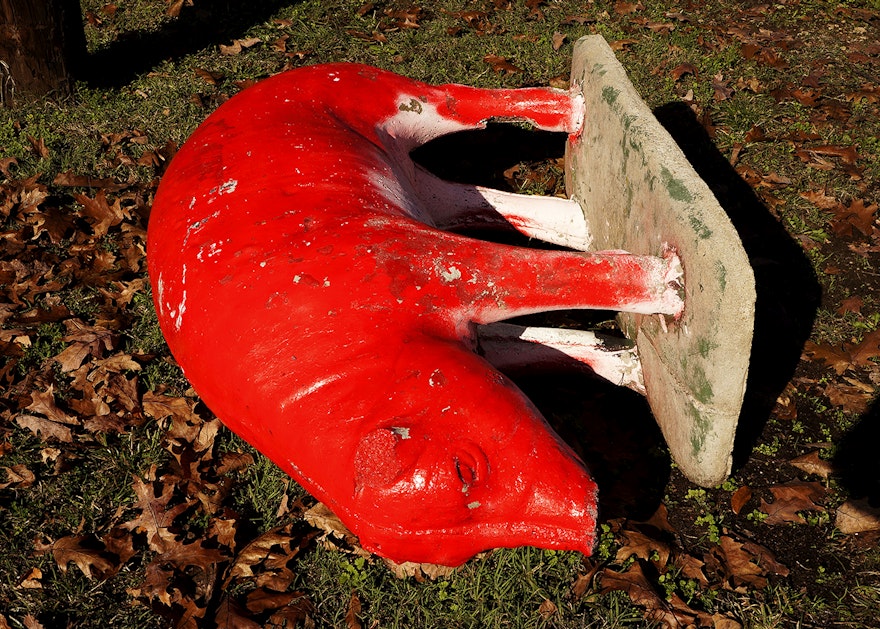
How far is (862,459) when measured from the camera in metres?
3.73

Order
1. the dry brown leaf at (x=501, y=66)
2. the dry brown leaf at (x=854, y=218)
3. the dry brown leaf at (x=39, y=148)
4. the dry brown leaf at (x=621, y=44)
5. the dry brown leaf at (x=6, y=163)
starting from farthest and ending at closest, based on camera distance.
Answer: the dry brown leaf at (x=621, y=44)
the dry brown leaf at (x=501, y=66)
the dry brown leaf at (x=39, y=148)
the dry brown leaf at (x=6, y=163)
the dry brown leaf at (x=854, y=218)

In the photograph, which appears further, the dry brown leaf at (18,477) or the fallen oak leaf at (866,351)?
the fallen oak leaf at (866,351)

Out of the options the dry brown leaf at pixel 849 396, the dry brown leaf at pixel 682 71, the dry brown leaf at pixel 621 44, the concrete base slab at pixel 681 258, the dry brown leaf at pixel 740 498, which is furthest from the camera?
the dry brown leaf at pixel 621 44

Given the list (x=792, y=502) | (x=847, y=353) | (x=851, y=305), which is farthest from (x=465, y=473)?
(x=851, y=305)

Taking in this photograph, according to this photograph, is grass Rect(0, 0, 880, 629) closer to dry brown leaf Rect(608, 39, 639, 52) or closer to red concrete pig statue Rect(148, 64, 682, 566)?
dry brown leaf Rect(608, 39, 639, 52)

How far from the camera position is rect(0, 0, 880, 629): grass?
127 inches

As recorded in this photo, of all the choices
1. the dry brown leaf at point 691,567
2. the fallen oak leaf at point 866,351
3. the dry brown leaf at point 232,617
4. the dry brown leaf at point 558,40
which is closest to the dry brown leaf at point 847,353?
the fallen oak leaf at point 866,351

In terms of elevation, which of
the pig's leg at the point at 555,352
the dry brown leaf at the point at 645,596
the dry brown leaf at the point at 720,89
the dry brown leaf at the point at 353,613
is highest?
the dry brown leaf at the point at 720,89

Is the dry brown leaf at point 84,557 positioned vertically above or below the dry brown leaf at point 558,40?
below

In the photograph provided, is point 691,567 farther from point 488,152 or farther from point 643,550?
point 488,152

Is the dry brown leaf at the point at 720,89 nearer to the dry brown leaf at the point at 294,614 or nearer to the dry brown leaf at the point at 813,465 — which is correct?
the dry brown leaf at the point at 813,465

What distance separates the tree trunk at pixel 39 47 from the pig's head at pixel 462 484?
4375mm

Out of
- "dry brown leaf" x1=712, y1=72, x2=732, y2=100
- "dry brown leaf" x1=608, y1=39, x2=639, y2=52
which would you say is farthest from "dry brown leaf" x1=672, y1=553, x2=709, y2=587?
"dry brown leaf" x1=608, y1=39, x2=639, y2=52

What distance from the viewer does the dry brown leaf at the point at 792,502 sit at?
3.50 metres
